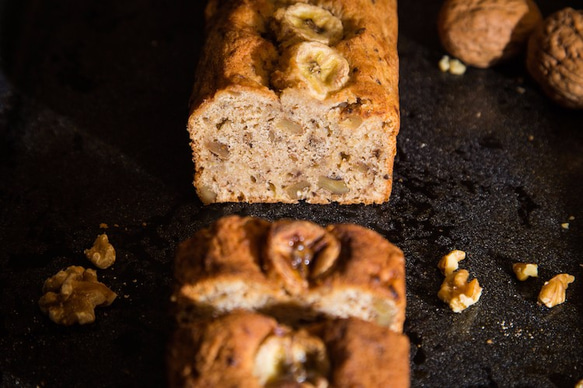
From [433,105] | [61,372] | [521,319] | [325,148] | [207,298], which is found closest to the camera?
[207,298]

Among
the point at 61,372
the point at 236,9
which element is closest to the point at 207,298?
the point at 61,372

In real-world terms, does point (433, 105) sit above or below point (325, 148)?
below

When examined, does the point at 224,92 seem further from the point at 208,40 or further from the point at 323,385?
the point at 323,385

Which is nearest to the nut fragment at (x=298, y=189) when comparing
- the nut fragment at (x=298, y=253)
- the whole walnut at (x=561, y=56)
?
the nut fragment at (x=298, y=253)

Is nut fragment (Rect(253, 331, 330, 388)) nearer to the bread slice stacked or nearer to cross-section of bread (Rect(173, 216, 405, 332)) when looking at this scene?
the bread slice stacked

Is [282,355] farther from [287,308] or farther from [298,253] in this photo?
[298,253]

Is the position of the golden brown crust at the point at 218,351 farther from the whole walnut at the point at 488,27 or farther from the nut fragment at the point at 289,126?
the whole walnut at the point at 488,27
